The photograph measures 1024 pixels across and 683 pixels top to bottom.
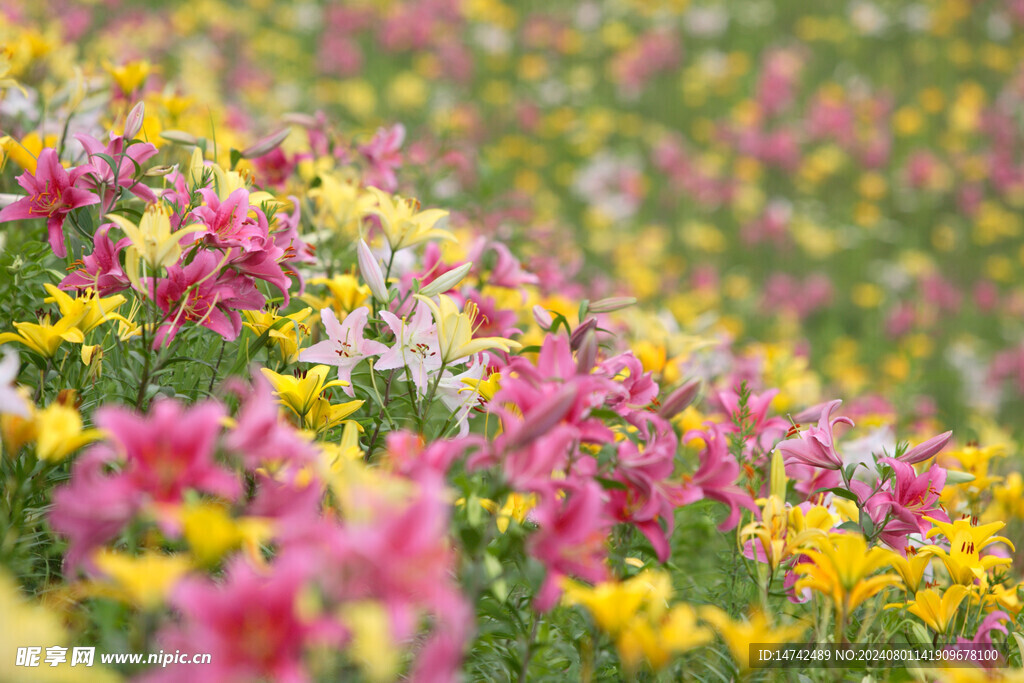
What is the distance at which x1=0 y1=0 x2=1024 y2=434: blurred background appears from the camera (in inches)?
229

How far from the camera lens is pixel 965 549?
159 cm

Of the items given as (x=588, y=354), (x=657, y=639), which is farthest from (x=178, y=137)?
(x=657, y=639)

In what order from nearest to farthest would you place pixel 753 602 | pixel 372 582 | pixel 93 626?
pixel 372 582, pixel 93 626, pixel 753 602

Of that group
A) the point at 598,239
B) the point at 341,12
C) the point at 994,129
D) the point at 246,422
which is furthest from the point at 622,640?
the point at 994,129

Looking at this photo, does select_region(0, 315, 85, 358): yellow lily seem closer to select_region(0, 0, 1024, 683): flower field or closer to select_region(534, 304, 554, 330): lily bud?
select_region(0, 0, 1024, 683): flower field

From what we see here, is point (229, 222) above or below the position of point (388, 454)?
above

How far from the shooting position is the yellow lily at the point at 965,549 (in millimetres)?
1506

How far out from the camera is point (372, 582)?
908mm

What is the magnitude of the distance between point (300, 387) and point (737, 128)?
22.7 ft

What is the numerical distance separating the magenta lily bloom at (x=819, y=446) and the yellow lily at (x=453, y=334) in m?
0.62

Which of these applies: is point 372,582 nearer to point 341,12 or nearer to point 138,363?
point 138,363

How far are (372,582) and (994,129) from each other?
884 cm

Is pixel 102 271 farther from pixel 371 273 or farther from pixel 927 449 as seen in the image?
pixel 927 449

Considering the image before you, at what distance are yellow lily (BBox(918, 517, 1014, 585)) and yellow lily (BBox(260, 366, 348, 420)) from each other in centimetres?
121
